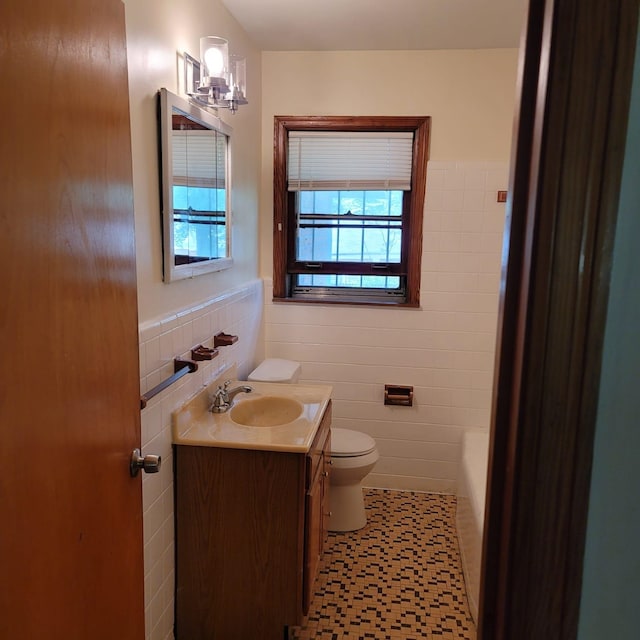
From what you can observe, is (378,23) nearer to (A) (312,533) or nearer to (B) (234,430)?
(B) (234,430)

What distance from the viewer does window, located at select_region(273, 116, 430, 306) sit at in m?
3.25

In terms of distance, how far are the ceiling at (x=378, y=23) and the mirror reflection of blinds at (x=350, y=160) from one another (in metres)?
0.47

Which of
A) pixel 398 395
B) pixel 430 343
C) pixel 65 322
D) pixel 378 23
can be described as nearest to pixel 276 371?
pixel 398 395

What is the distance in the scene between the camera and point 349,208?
339cm

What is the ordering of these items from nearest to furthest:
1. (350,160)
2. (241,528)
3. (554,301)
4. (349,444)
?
(554,301) < (241,528) < (349,444) < (350,160)

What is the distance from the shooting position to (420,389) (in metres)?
3.41

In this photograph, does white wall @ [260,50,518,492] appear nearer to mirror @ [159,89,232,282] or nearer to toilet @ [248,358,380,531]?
toilet @ [248,358,380,531]

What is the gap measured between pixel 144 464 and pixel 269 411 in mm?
1181

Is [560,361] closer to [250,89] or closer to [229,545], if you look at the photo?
[229,545]

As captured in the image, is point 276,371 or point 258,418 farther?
point 276,371

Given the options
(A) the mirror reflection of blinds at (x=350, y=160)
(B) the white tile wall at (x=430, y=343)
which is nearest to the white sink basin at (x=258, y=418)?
(B) the white tile wall at (x=430, y=343)

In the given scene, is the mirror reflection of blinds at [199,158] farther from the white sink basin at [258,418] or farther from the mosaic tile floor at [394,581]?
the mosaic tile floor at [394,581]

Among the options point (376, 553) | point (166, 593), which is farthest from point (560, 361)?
point (376, 553)

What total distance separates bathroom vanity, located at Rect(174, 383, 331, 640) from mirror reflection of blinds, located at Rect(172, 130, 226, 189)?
2.95 feet
